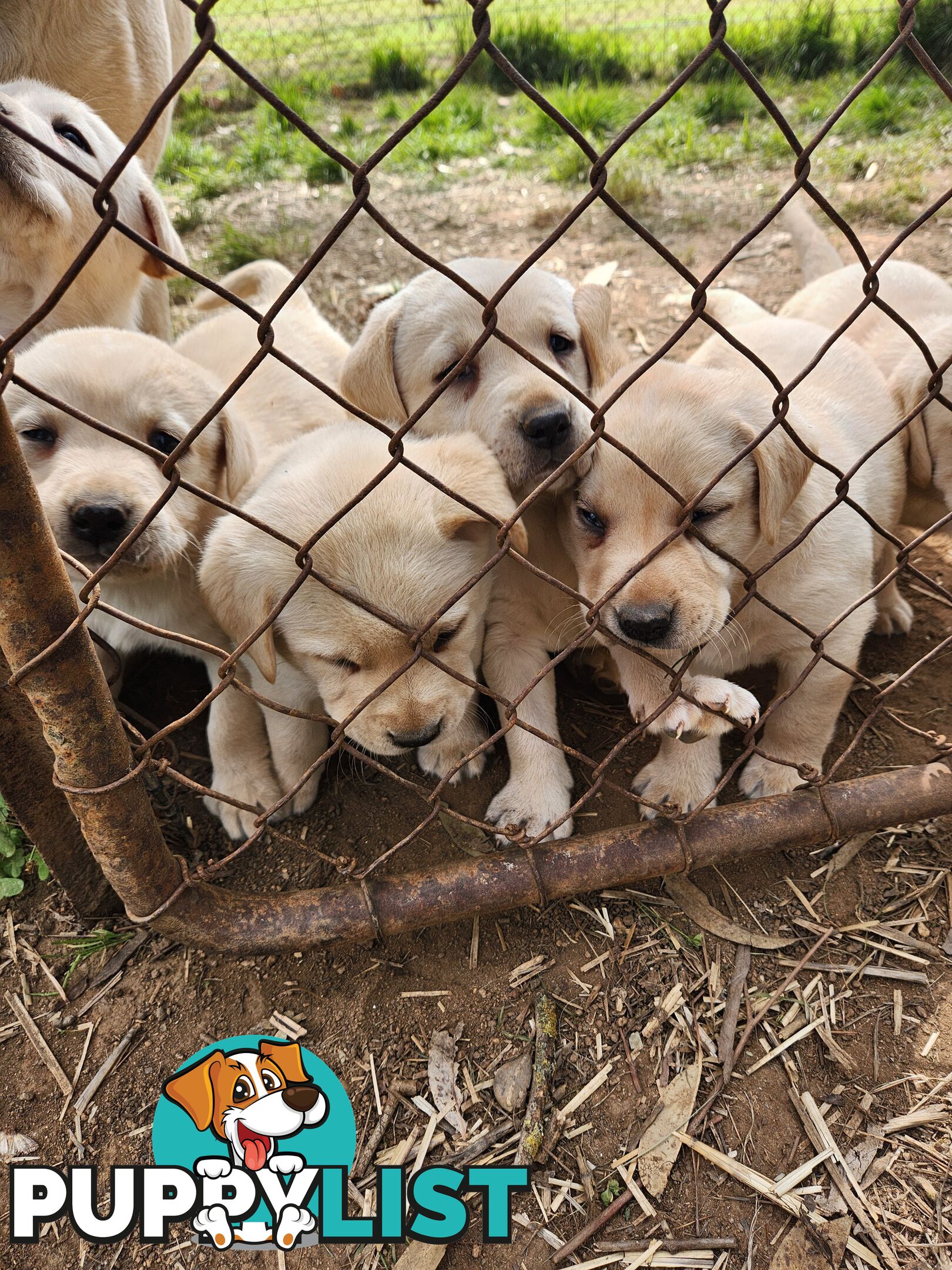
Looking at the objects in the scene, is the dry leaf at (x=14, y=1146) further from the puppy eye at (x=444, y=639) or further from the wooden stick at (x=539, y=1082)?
the puppy eye at (x=444, y=639)

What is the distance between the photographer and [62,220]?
2574mm

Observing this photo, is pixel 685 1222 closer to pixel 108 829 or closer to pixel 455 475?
pixel 108 829

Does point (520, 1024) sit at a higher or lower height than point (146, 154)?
lower

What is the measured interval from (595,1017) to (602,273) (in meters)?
3.84

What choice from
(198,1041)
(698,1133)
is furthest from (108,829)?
(698,1133)

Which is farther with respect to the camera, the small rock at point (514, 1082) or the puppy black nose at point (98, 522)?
the puppy black nose at point (98, 522)

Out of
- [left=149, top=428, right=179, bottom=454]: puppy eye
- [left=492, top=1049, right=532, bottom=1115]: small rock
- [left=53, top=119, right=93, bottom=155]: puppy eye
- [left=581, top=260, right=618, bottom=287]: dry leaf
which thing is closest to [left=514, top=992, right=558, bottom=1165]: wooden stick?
[left=492, top=1049, right=532, bottom=1115]: small rock

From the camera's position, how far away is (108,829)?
5.23 ft

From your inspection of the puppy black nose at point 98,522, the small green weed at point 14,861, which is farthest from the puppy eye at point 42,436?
the small green weed at point 14,861

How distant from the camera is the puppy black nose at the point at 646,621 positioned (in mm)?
1914

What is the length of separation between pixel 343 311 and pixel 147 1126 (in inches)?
150

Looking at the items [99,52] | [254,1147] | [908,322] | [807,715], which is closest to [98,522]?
[254,1147]

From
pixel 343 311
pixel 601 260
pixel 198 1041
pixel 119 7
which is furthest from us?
pixel 601 260

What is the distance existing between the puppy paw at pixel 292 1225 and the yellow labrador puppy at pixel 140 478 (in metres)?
0.91
